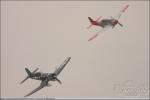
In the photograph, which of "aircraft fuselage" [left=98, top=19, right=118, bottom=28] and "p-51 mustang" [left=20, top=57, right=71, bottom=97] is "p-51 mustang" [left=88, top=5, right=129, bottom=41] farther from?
"p-51 mustang" [left=20, top=57, right=71, bottom=97]

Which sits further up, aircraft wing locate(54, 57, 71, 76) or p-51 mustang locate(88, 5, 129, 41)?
p-51 mustang locate(88, 5, 129, 41)

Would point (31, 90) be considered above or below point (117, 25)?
below

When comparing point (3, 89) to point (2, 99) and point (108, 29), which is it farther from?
point (108, 29)

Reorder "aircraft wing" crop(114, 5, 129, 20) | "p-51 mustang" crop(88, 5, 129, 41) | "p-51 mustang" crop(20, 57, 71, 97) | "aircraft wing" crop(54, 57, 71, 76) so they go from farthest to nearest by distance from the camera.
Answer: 1. "aircraft wing" crop(114, 5, 129, 20)
2. "p-51 mustang" crop(88, 5, 129, 41)
3. "aircraft wing" crop(54, 57, 71, 76)
4. "p-51 mustang" crop(20, 57, 71, 97)

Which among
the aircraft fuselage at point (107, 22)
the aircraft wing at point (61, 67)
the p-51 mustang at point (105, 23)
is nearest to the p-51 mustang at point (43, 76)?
the aircraft wing at point (61, 67)

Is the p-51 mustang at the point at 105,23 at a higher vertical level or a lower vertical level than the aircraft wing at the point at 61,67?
higher

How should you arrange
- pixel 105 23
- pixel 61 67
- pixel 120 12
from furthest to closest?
pixel 120 12 < pixel 105 23 < pixel 61 67

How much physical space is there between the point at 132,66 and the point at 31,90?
16.3 feet

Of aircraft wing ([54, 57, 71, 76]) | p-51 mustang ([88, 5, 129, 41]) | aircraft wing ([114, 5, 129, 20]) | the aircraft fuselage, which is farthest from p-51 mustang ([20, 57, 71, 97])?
aircraft wing ([114, 5, 129, 20])

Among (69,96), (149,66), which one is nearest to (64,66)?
(69,96)

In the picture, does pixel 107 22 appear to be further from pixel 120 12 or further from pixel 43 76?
pixel 43 76

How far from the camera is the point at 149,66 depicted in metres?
35.8

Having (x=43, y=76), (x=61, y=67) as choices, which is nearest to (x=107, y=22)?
(x=61, y=67)

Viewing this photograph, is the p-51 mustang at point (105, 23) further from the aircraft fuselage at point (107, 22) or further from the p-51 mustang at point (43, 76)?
the p-51 mustang at point (43, 76)
